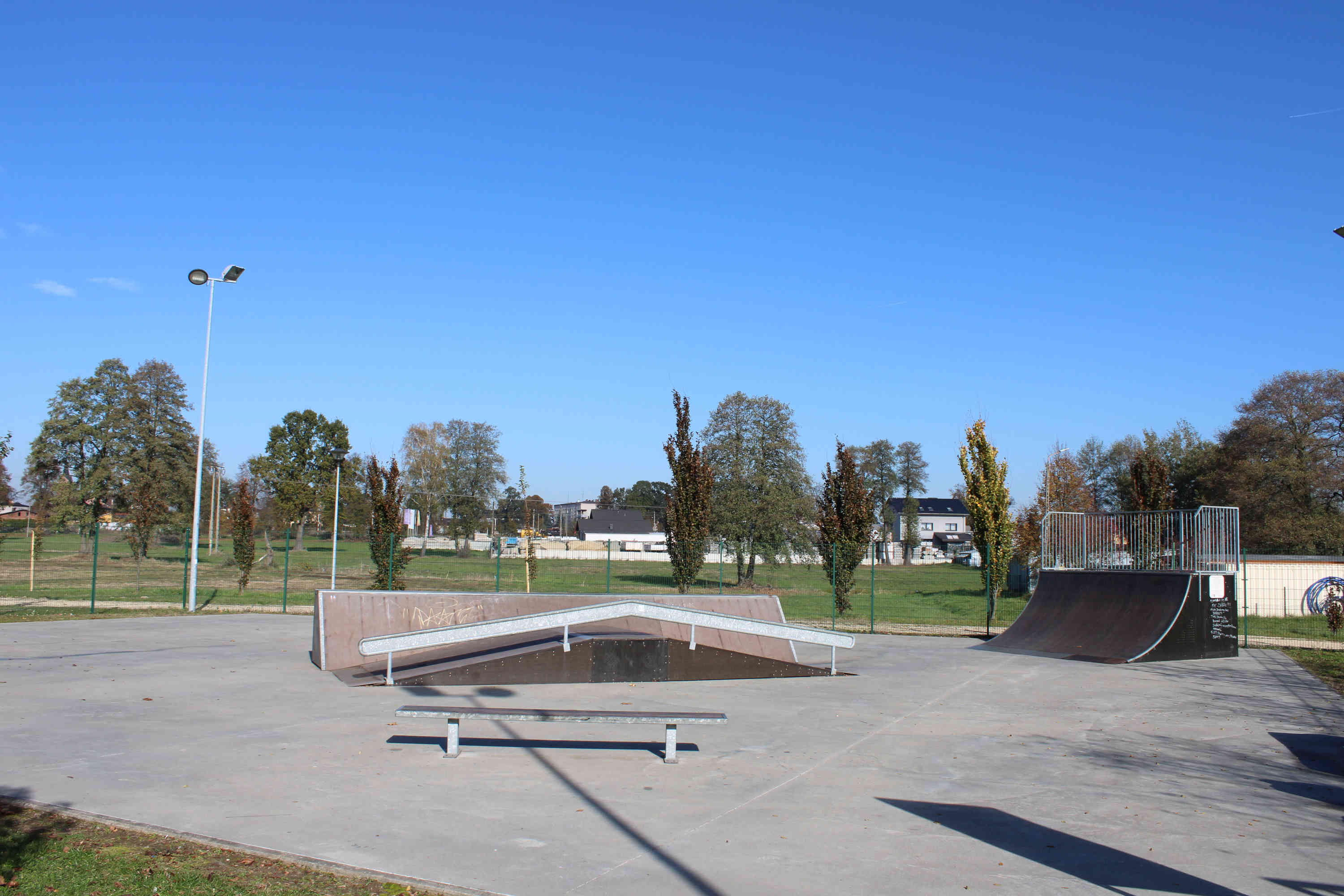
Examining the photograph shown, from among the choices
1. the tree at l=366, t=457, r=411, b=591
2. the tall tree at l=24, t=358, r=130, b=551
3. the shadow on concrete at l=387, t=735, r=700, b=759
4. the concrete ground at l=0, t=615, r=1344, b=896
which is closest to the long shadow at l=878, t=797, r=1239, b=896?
the concrete ground at l=0, t=615, r=1344, b=896

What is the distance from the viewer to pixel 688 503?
2503 cm

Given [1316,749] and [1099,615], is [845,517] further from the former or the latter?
[1316,749]

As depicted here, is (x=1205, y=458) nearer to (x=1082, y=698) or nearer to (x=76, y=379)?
(x=1082, y=698)

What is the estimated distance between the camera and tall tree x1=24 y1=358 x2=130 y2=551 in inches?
2061

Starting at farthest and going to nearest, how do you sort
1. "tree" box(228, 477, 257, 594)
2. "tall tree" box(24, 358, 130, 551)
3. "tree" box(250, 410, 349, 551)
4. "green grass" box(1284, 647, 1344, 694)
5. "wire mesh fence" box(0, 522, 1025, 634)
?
"tree" box(250, 410, 349, 551), "tall tree" box(24, 358, 130, 551), "tree" box(228, 477, 257, 594), "wire mesh fence" box(0, 522, 1025, 634), "green grass" box(1284, 647, 1344, 694)

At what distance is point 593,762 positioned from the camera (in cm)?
742

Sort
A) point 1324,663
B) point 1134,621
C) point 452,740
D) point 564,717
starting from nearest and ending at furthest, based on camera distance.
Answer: point 564,717 < point 452,740 < point 1324,663 < point 1134,621

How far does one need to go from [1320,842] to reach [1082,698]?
19.9 ft

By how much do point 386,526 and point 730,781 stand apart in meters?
21.6

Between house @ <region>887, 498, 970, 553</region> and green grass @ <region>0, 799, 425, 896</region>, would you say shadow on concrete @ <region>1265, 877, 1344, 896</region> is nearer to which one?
green grass @ <region>0, 799, 425, 896</region>

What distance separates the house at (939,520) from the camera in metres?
117

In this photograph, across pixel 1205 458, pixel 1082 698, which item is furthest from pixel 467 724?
pixel 1205 458

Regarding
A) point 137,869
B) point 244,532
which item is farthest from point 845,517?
point 137,869

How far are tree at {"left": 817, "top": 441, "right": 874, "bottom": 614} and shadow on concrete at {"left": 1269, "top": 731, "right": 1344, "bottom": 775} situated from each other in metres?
15.2
